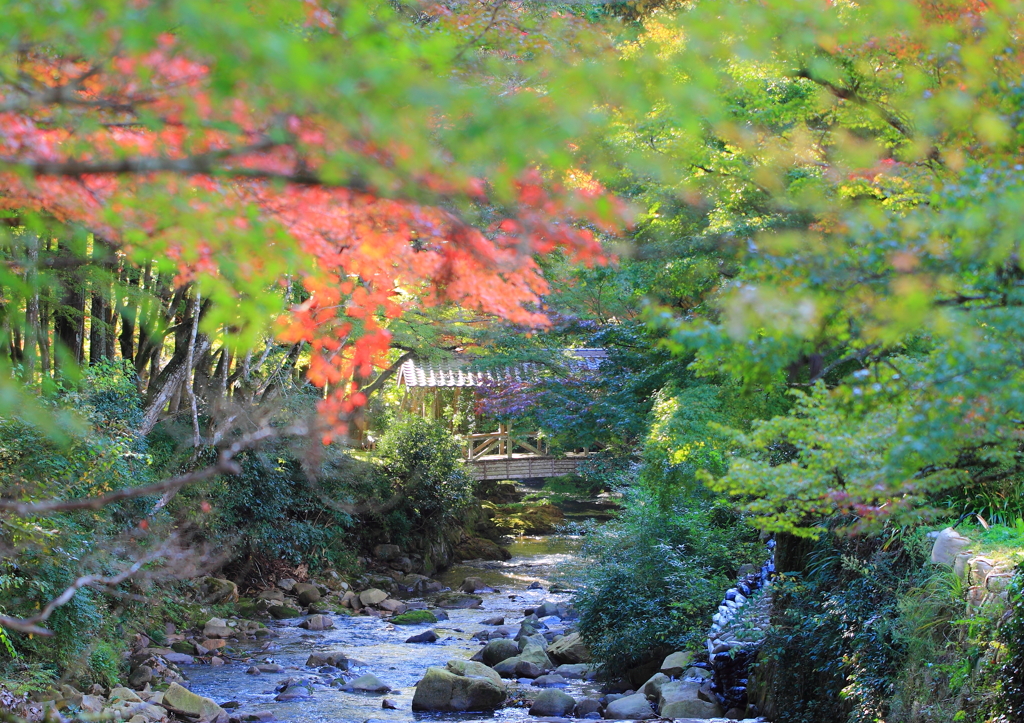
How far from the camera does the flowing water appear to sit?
7496 mm

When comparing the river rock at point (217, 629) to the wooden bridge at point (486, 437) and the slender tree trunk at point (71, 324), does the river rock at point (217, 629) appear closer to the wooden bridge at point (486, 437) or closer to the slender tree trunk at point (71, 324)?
the slender tree trunk at point (71, 324)

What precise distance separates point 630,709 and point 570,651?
2.28m

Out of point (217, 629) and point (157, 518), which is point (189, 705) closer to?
point (157, 518)

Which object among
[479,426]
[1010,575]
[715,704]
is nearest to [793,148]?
[1010,575]

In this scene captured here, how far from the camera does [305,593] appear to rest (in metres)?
11.8

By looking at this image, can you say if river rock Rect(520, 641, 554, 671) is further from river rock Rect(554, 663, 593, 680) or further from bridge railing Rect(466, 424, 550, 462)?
bridge railing Rect(466, 424, 550, 462)

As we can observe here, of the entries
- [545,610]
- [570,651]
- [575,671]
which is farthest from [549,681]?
[545,610]

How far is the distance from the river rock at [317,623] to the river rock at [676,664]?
15.6ft

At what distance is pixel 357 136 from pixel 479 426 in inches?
726

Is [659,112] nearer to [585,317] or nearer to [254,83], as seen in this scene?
[585,317]

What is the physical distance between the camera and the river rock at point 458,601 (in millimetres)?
12268

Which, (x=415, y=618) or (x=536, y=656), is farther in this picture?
(x=415, y=618)

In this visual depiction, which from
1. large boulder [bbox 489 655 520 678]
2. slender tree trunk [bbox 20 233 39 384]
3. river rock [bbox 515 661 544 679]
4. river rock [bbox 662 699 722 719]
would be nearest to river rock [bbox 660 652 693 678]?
river rock [bbox 662 699 722 719]

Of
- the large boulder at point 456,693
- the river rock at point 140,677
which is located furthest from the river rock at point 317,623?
the large boulder at point 456,693
